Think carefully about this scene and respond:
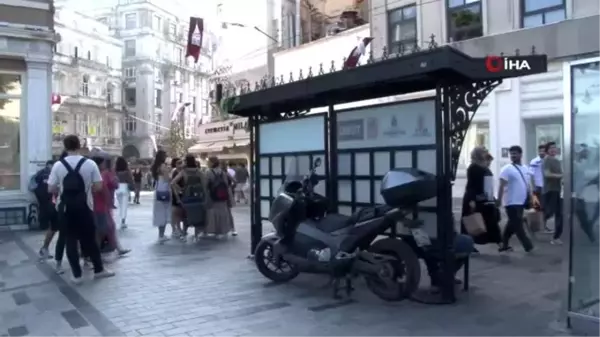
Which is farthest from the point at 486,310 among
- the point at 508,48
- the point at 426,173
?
the point at 508,48

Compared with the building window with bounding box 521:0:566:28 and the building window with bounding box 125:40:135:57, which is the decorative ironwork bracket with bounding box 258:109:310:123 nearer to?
the building window with bounding box 521:0:566:28

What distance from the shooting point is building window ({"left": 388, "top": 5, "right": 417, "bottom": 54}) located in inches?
796

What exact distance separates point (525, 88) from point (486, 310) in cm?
1277

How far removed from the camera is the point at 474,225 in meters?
8.38

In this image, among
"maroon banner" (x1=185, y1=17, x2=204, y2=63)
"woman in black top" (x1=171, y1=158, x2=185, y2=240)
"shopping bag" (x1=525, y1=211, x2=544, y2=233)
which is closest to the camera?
"shopping bag" (x1=525, y1=211, x2=544, y2=233)

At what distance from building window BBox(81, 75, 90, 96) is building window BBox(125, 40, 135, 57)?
8.17 meters

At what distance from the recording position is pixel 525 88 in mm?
17109

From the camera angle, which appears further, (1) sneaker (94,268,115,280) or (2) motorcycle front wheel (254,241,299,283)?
(1) sneaker (94,268,115,280)

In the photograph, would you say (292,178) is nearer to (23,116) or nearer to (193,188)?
(193,188)

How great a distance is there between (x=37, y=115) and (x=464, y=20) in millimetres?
12504

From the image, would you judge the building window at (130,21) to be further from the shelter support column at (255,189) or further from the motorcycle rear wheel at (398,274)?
the motorcycle rear wheel at (398,274)

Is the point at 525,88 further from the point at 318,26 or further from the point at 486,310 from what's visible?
the point at 318,26

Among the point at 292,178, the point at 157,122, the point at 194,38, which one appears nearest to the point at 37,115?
the point at 292,178

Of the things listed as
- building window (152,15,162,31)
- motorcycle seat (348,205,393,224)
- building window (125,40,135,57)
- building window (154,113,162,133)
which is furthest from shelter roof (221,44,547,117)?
building window (125,40,135,57)
